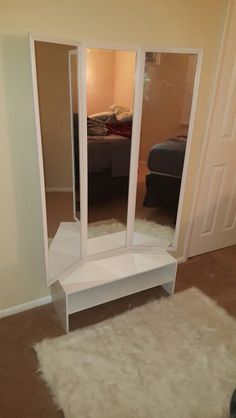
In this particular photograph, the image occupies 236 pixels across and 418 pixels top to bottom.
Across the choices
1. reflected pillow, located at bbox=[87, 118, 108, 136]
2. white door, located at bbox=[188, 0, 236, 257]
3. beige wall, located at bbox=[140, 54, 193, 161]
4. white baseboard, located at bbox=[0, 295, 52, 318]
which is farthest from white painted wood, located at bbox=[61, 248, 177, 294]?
reflected pillow, located at bbox=[87, 118, 108, 136]

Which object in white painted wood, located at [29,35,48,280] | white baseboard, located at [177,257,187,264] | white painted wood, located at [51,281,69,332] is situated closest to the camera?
white painted wood, located at [29,35,48,280]

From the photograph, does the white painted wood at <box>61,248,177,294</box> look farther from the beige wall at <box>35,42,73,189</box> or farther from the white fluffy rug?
the beige wall at <box>35,42,73,189</box>

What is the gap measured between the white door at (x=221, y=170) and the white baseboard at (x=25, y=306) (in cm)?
132

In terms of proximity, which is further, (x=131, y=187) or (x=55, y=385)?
(x=131, y=187)

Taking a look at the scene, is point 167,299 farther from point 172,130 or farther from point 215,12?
point 215,12

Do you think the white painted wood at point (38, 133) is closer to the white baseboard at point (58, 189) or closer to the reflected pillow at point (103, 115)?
the white baseboard at point (58, 189)

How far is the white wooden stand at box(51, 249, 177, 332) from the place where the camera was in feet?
5.82

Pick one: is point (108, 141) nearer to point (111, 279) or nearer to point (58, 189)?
point (58, 189)

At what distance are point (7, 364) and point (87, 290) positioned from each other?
603 mm

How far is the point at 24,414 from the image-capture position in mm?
1363

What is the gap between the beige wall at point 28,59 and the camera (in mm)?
1370

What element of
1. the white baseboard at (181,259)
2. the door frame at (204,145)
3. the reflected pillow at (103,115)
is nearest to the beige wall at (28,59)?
the door frame at (204,145)

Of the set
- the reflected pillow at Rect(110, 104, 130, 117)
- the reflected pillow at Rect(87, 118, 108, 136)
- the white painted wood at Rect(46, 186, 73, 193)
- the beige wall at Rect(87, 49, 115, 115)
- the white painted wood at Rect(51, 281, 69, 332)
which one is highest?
the beige wall at Rect(87, 49, 115, 115)

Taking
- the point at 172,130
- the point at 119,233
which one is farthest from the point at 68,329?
the point at 172,130
